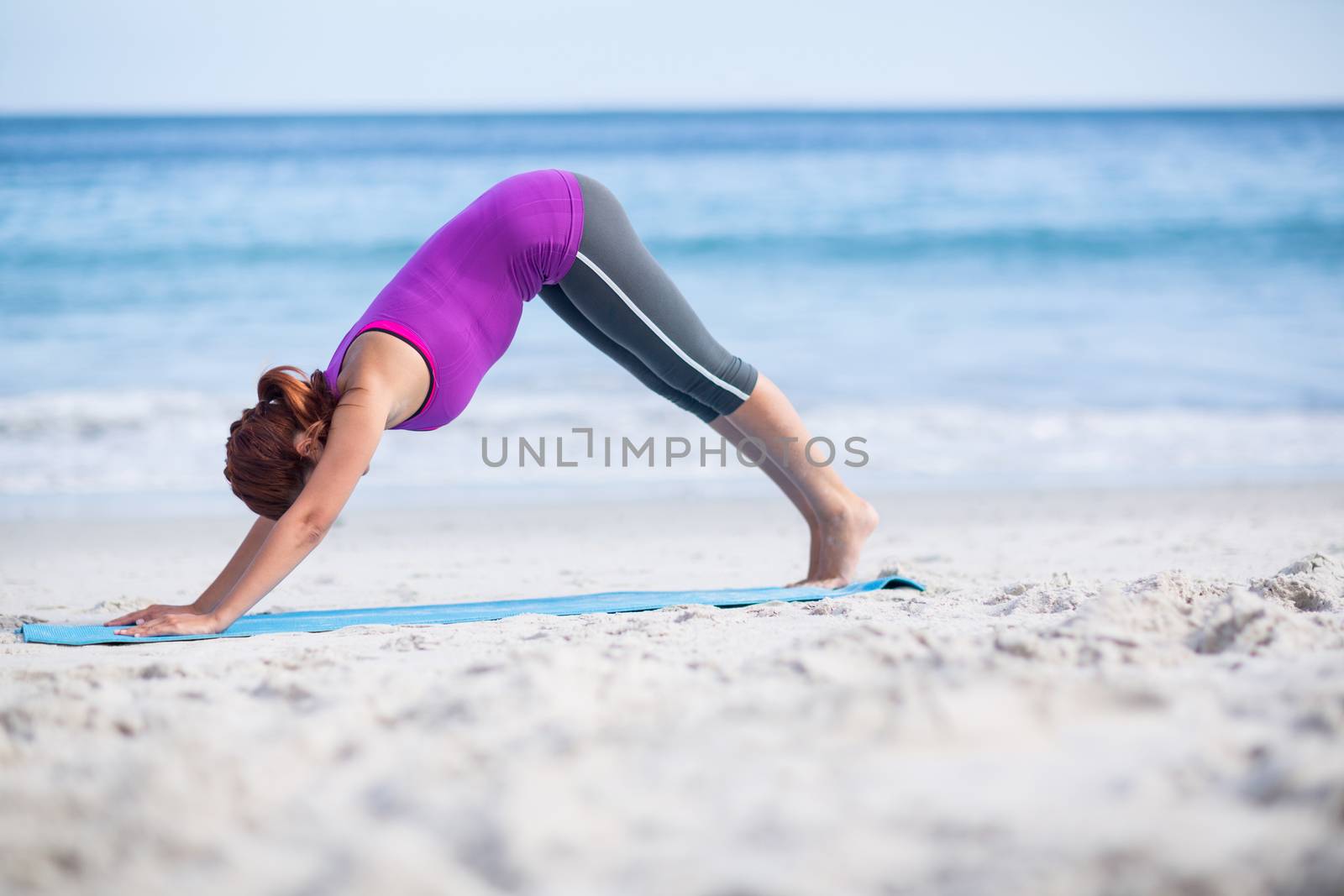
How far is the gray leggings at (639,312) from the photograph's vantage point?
230 cm

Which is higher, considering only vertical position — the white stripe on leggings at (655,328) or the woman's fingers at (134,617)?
the white stripe on leggings at (655,328)

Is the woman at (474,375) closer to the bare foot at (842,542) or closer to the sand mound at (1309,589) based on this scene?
the bare foot at (842,542)

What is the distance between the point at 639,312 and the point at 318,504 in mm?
853

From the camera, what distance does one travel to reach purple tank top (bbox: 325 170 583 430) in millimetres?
2152

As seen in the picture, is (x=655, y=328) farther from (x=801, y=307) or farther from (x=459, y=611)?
(x=801, y=307)

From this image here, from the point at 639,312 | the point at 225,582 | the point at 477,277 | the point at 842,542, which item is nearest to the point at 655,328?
the point at 639,312

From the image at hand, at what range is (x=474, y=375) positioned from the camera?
225 cm

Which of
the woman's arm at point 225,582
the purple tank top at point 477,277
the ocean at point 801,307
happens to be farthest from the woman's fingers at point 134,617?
the ocean at point 801,307

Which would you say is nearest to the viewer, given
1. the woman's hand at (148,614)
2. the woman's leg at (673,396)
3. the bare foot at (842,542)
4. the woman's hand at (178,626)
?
the woman's hand at (178,626)

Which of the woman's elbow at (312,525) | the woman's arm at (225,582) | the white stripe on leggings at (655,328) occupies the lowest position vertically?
the woman's arm at (225,582)

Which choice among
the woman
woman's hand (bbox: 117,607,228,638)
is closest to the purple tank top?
the woman

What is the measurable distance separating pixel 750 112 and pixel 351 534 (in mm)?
34052

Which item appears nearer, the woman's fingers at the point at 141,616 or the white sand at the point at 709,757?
the white sand at the point at 709,757

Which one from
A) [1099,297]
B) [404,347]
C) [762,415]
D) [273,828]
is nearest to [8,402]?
[404,347]
